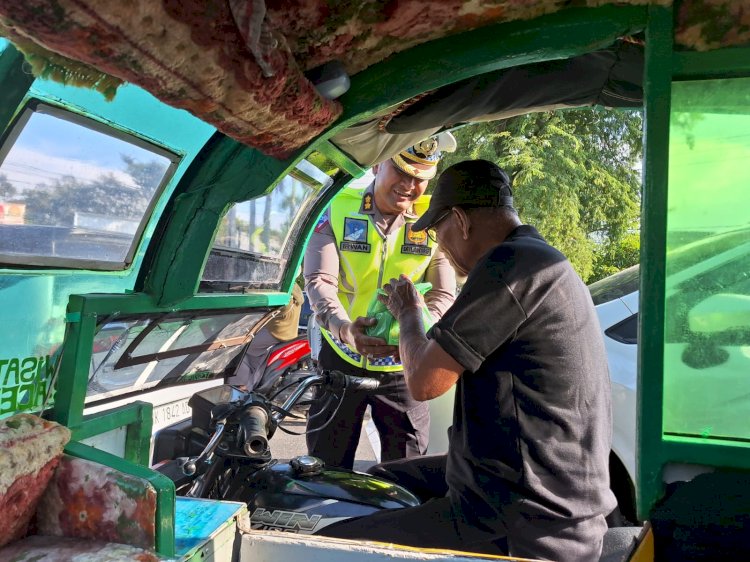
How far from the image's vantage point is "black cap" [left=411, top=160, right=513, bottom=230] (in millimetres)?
2105

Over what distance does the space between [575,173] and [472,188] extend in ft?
34.9

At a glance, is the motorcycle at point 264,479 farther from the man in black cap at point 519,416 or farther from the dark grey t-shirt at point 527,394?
the dark grey t-shirt at point 527,394

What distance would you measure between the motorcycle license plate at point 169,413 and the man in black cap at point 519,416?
1028mm

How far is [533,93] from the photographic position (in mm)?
1814

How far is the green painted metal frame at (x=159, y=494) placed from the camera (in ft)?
4.25

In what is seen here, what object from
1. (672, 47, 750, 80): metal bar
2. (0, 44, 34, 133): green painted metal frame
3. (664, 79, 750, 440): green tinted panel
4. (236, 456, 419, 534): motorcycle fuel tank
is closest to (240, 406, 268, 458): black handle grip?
(236, 456, 419, 534): motorcycle fuel tank

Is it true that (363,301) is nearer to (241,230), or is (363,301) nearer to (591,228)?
(241,230)

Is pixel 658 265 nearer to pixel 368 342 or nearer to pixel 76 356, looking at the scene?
pixel 76 356

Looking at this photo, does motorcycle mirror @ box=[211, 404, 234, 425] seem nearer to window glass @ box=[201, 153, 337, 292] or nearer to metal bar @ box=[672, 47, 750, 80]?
window glass @ box=[201, 153, 337, 292]

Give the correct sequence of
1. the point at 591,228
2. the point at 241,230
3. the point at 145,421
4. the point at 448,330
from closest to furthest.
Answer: the point at 145,421 → the point at 448,330 → the point at 241,230 → the point at 591,228

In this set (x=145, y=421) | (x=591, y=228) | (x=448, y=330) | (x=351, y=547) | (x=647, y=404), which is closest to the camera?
(x=647, y=404)

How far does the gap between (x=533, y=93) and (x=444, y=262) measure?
5.23ft

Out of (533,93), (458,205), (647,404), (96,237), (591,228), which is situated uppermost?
(591,228)

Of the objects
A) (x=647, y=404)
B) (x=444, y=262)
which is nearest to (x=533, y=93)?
(x=647, y=404)
